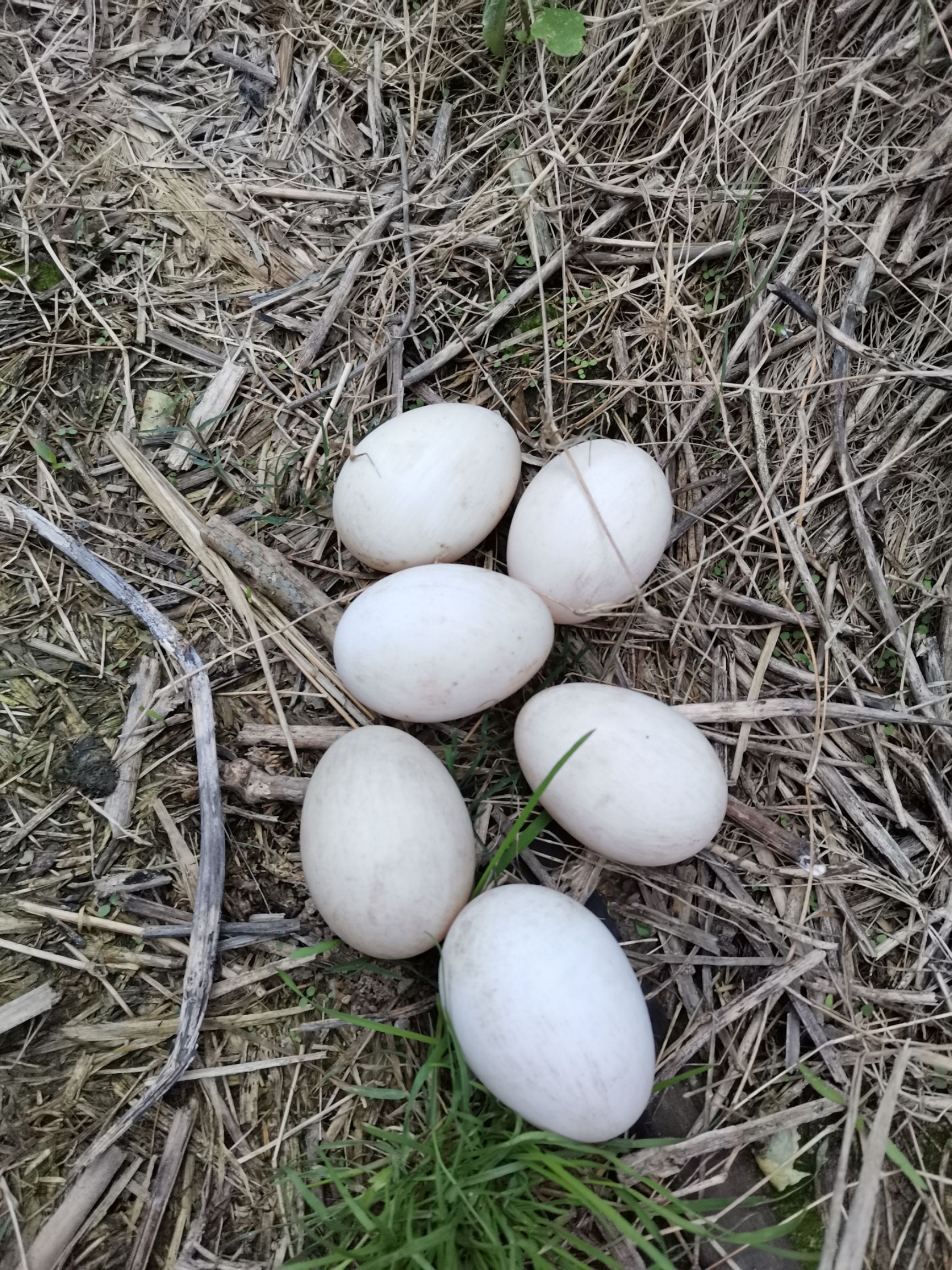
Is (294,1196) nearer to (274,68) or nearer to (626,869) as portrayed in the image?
(626,869)

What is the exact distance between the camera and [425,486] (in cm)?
118

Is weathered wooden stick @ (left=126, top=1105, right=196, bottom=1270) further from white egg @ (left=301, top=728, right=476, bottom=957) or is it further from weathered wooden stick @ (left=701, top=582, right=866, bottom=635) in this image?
weathered wooden stick @ (left=701, top=582, right=866, bottom=635)

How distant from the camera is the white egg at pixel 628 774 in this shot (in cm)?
108

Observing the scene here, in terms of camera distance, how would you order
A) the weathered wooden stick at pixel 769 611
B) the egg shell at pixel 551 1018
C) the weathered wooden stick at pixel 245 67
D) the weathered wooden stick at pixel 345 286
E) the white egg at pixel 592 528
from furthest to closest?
the weathered wooden stick at pixel 245 67
the weathered wooden stick at pixel 345 286
the weathered wooden stick at pixel 769 611
the white egg at pixel 592 528
the egg shell at pixel 551 1018

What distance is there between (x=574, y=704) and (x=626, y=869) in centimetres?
30

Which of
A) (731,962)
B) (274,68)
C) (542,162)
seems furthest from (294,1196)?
(274,68)

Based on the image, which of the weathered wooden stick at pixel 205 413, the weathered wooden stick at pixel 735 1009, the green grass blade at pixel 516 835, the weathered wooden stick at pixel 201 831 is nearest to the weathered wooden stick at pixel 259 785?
the weathered wooden stick at pixel 201 831

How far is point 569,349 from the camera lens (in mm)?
1373

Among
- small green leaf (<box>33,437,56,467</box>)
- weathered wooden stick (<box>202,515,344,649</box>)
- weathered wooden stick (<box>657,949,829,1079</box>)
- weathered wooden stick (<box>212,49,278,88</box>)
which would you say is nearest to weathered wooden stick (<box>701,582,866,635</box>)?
weathered wooden stick (<box>657,949,829,1079</box>)

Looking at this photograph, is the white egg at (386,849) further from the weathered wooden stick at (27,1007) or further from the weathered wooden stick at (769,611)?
the weathered wooden stick at (769,611)

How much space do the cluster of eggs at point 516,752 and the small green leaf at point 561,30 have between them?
63 cm

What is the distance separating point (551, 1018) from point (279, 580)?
787 millimetres

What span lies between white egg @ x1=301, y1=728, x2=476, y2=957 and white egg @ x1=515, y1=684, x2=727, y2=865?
6.4 inches

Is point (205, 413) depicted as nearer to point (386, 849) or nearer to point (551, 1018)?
point (386, 849)
